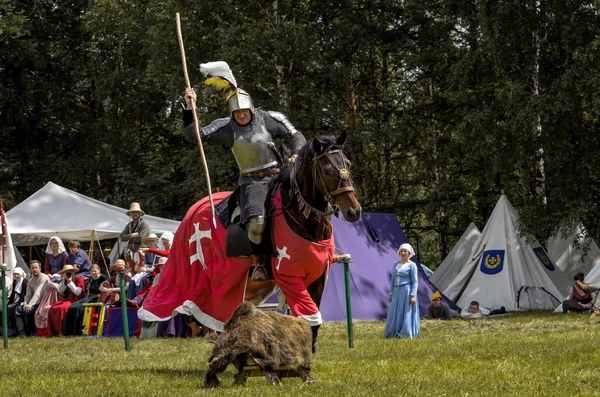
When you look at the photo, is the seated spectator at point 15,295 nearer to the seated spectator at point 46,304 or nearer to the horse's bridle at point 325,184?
the seated spectator at point 46,304

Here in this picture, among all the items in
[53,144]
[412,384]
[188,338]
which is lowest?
[188,338]

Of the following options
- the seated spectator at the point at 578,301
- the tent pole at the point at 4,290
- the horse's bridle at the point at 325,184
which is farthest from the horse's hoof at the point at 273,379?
the seated spectator at the point at 578,301

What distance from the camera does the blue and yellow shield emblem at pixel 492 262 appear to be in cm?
1938

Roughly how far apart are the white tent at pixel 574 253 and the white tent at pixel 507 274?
31.9 inches

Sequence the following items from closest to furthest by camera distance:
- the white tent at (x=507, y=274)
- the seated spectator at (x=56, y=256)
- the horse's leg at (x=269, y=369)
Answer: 1. the horse's leg at (x=269, y=369)
2. the seated spectator at (x=56, y=256)
3. the white tent at (x=507, y=274)

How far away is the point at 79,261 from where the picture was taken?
1669 cm

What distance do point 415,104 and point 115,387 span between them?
21487 millimetres

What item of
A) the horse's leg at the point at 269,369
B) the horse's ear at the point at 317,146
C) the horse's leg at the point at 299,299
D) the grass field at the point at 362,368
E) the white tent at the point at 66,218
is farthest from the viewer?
the white tent at the point at 66,218

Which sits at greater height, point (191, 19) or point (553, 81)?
point (191, 19)

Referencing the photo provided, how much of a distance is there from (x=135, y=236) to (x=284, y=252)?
24.1 feet

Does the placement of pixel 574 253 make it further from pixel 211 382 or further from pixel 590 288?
pixel 211 382

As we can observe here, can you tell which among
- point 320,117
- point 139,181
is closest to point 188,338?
point 320,117

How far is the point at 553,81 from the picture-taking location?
63.0 ft

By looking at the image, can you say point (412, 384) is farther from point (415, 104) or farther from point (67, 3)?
point (67, 3)
